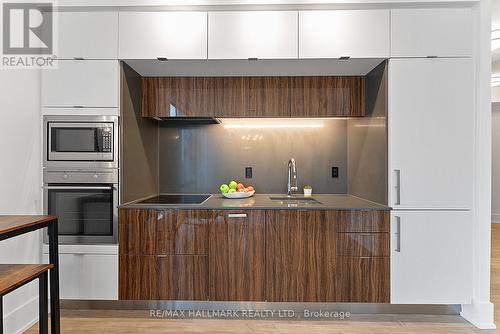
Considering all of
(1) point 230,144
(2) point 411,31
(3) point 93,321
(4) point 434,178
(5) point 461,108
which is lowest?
(3) point 93,321

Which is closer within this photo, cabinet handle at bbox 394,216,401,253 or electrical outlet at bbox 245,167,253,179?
cabinet handle at bbox 394,216,401,253

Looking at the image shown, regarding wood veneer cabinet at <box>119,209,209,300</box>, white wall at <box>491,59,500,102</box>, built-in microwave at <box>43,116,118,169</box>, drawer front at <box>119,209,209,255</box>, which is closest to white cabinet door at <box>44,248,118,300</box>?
wood veneer cabinet at <box>119,209,209,300</box>

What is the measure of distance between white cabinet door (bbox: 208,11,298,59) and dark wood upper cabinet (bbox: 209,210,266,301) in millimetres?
1155

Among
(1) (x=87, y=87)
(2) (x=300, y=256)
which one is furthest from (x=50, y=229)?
(2) (x=300, y=256)

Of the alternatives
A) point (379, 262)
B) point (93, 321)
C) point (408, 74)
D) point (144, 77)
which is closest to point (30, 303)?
point (93, 321)

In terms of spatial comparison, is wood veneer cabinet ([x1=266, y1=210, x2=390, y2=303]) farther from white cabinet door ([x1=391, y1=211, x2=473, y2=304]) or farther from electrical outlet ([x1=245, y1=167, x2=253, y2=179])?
electrical outlet ([x1=245, y1=167, x2=253, y2=179])

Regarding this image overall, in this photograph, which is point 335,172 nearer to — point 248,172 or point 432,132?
point 248,172

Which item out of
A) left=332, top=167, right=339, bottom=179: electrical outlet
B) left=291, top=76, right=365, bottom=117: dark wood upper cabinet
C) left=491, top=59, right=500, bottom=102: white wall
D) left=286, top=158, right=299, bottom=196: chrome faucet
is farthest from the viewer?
left=491, top=59, right=500, bottom=102: white wall

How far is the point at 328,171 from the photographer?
3.29m

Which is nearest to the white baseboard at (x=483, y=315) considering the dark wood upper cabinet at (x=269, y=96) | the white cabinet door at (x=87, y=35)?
the dark wood upper cabinet at (x=269, y=96)

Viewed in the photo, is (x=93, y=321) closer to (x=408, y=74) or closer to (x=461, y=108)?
(x=408, y=74)

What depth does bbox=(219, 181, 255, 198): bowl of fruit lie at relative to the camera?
2992mm

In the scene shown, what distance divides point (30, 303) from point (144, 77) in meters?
1.93

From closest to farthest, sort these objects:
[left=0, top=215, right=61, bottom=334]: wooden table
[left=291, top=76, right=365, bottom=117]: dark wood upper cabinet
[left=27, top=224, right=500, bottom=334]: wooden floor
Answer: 1. [left=0, top=215, right=61, bottom=334]: wooden table
2. [left=27, top=224, right=500, bottom=334]: wooden floor
3. [left=291, top=76, right=365, bottom=117]: dark wood upper cabinet
